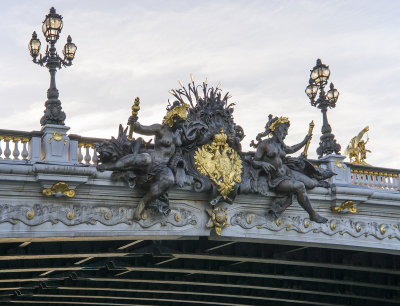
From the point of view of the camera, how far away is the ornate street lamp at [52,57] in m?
26.2

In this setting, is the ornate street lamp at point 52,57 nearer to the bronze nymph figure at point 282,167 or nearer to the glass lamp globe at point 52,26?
the glass lamp globe at point 52,26

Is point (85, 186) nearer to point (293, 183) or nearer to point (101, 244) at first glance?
point (101, 244)

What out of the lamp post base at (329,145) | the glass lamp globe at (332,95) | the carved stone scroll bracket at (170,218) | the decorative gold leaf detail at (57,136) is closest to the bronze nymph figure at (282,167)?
the lamp post base at (329,145)

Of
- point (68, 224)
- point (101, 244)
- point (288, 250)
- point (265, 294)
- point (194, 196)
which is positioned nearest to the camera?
point (68, 224)

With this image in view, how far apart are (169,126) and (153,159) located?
1127mm

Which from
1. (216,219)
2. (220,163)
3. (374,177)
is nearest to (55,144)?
(220,163)

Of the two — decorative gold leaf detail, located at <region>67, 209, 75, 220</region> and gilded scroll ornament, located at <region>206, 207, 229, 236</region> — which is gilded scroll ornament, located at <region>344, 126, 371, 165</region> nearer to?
gilded scroll ornament, located at <region>206, 207, 229, 236</region>

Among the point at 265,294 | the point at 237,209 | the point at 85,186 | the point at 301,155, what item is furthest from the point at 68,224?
the point at 265,294

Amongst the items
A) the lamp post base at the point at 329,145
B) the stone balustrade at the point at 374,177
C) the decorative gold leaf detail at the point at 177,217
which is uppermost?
the lamp post base at the point at 329,145

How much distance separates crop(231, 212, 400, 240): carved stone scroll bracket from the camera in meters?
29.5

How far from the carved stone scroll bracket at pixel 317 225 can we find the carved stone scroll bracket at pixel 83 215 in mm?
2015

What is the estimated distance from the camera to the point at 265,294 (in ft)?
136

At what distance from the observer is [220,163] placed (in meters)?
28.4

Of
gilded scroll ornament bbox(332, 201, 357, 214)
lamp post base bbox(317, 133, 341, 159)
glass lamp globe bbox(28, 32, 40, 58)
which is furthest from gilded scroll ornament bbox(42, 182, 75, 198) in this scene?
lamp post base bbox(317, 133, 341, 159)
